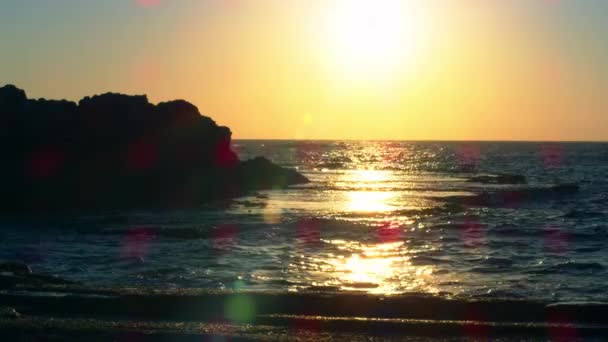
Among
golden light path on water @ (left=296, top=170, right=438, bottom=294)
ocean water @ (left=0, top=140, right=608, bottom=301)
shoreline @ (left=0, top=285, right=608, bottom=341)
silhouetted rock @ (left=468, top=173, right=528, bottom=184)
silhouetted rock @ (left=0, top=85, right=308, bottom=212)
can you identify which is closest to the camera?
shoreline @ (left=0, top=285, right=608, bottom=341)

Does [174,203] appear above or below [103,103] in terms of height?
below

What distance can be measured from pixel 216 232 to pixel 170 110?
1020 inches

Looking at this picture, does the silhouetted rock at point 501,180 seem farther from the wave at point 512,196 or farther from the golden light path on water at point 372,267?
the golden light path on water at point 372,267

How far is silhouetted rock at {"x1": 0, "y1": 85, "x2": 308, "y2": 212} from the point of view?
4322 centimetres

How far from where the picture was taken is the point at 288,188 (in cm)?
5966

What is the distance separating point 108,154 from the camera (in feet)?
157

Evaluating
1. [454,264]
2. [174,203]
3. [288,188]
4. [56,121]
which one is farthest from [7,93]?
[454,264]

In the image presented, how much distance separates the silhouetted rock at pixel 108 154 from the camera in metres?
43.2

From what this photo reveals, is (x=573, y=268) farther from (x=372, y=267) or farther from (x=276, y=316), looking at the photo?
(x=276, y=316)

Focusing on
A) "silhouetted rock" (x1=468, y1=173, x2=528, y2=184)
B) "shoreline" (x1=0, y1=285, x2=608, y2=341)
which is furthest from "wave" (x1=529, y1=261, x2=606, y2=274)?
"silhouetted rock" (x1=468, y1=173, x2=528, y2=184)

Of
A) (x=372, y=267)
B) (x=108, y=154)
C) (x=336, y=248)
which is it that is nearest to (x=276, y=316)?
(x=372, y=267)

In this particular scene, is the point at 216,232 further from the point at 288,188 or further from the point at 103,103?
the point at 288,188

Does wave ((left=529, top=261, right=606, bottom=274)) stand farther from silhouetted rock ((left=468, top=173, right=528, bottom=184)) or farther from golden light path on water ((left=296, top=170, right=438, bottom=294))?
silhouetted rock ((left=468, top=173, right=528, bottom=184))

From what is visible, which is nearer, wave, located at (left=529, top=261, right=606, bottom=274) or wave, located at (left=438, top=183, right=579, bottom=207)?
wave, located at (left=529, top=261, right=606, bottom=274)
